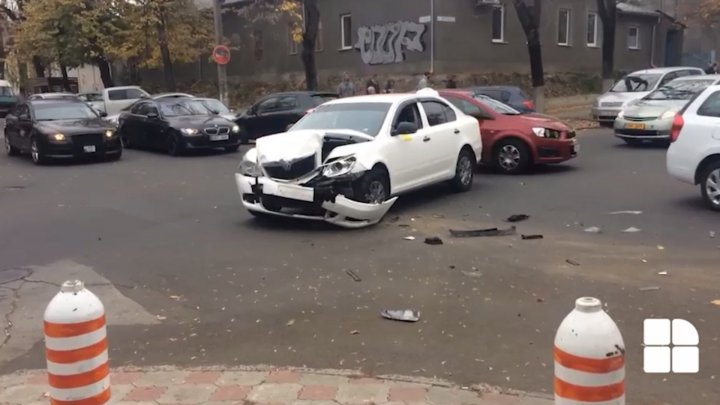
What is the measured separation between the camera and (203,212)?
34.1 feet

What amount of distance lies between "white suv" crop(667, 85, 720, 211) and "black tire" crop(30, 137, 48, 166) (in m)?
13.3

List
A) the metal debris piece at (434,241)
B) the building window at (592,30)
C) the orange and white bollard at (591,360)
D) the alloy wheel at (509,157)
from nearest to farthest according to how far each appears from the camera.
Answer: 1. the orange and white bollard at (591,360)
2. the metal debris piece at (434,241)
3. the alloy wheel at (509,157)
4. the building window at (592,30)

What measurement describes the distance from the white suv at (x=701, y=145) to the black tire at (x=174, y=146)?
11685 mm

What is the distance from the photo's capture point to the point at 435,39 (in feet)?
88.7

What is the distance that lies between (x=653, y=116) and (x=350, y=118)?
9.25m

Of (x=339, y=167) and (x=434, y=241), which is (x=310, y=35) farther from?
(x=434, y=241)

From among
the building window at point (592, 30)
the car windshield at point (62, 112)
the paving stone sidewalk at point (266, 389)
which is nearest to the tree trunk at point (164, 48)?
the car windshield at point (62, 112)

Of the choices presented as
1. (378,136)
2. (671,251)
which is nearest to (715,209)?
(671,251)

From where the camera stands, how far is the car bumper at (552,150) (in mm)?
13094

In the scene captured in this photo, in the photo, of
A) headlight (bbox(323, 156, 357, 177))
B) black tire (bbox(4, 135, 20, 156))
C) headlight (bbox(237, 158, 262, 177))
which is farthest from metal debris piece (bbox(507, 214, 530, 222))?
black tire (bbox(4, 135, 20, 156))

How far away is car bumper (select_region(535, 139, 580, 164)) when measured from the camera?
43.0 ft

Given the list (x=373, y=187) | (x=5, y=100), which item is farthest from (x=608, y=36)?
(x=5, y=100)

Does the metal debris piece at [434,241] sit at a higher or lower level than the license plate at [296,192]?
lower

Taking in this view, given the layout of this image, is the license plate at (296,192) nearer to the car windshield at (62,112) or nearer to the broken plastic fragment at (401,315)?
the broken plastic fragment at (401,315)
